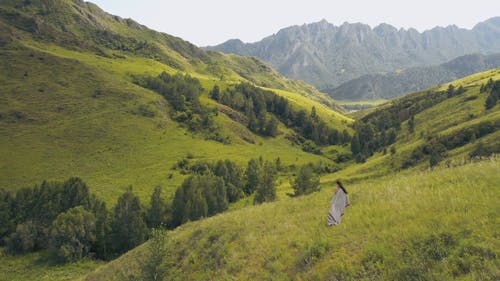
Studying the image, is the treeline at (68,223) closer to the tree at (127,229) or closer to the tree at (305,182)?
the tree at (127,229)

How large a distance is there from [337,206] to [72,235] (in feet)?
245

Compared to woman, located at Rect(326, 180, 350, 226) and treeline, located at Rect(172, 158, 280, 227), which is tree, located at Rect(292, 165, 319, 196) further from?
woman, located at Rect(326, 180, 350, 226)

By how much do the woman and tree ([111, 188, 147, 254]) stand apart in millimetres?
72326

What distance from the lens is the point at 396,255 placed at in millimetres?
12180

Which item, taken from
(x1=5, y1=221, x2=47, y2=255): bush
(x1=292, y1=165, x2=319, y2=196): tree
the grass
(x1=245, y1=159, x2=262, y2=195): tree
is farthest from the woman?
(x1=245, y1=159, x2=262, y2=195): tree

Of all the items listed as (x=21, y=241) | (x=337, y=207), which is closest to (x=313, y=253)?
(x=337, y=207)

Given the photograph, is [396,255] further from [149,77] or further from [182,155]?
[149,77]

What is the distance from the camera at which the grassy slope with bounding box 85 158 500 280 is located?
11.7 metres

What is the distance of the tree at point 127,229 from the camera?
79188 mm

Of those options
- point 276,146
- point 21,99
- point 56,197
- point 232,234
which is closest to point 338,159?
point 276,146

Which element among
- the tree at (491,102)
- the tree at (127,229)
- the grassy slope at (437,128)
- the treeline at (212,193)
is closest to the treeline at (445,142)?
the grassy slope at (437,128)

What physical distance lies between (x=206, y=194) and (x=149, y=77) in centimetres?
11977

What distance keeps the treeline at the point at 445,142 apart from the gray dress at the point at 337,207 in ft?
288

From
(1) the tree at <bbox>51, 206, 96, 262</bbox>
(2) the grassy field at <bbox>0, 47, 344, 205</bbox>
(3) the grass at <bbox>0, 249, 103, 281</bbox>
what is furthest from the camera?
(2) the grassy field at <bbox>0, 47, 344, 205</bbox>
